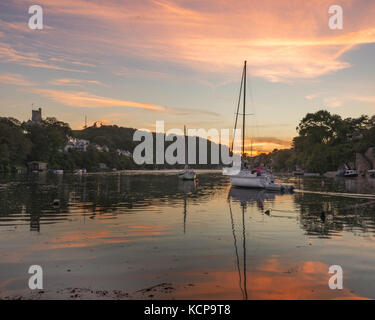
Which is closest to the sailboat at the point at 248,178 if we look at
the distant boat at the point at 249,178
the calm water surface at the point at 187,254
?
the distant boat at the point at 249,178

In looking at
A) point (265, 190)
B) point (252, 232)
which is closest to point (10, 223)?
point (252, 232)

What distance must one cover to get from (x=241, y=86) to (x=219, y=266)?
171 feet

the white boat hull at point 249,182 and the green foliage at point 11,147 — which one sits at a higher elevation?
the green foliage at point 11,147

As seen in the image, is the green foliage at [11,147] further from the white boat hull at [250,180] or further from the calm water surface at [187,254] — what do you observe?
the calm water surface at [187,254]

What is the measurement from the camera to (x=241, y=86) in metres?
62.7

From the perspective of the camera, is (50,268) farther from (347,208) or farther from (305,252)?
(347,208)

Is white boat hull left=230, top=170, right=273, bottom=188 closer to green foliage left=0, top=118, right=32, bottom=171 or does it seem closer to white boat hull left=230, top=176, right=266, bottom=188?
white boat hull left=230, top=176, right=266, bottom=188

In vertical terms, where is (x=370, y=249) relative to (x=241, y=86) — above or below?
below

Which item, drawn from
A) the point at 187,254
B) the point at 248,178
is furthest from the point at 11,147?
the point at 187,254

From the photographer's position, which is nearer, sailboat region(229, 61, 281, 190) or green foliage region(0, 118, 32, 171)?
sailboat region(229, 61, 281, 190)

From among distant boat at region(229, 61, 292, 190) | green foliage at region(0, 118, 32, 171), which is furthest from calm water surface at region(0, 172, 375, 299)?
green foliage at region(0, 118, 32, 171)

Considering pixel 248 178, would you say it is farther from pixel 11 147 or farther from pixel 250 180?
pixel 11 147
